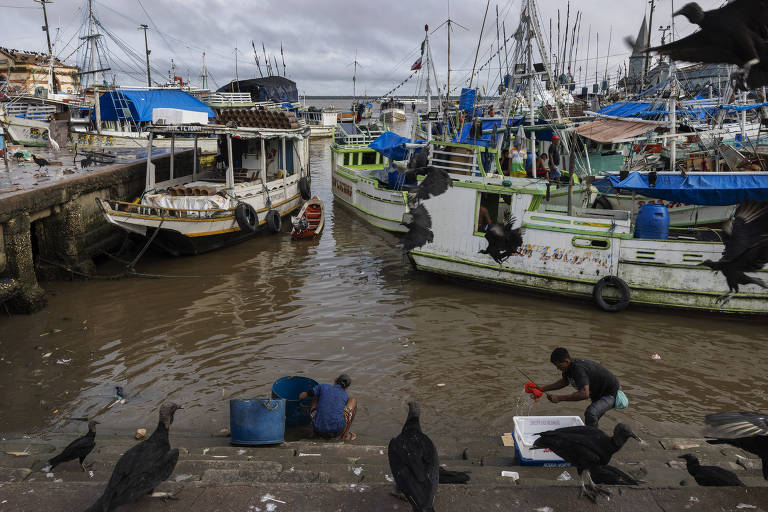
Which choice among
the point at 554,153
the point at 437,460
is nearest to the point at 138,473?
the point at 437,460

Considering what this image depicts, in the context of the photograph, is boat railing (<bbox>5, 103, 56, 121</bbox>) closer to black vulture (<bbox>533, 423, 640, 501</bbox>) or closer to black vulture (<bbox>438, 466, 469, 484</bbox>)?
black vulture (<bbox>438, 466, 469, 484</bbox>)

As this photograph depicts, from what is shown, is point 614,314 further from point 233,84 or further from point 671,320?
point 233,84

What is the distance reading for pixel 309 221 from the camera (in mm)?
18062

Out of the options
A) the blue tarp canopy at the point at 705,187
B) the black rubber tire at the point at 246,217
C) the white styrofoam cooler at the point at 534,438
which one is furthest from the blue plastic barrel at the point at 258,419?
the black rubber tire at the point at 246,217

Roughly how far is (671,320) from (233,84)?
42503 millimetres

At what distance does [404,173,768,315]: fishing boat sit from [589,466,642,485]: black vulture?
6.51 meters

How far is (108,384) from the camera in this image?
7.99m

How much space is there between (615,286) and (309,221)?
414 inches

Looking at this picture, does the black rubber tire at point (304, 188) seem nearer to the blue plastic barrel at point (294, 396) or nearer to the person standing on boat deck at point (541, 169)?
the person standing on boat deck at point (541, 169)

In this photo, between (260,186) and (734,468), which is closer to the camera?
(734,468)

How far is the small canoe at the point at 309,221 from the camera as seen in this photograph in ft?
55.9

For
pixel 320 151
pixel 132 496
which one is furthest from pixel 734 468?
pixel 320 151

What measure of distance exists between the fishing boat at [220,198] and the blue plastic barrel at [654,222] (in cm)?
1020

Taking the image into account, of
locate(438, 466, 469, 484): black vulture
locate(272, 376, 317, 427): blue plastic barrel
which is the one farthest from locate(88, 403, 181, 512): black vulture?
locate(438, 466, 469, 484): black vulture
